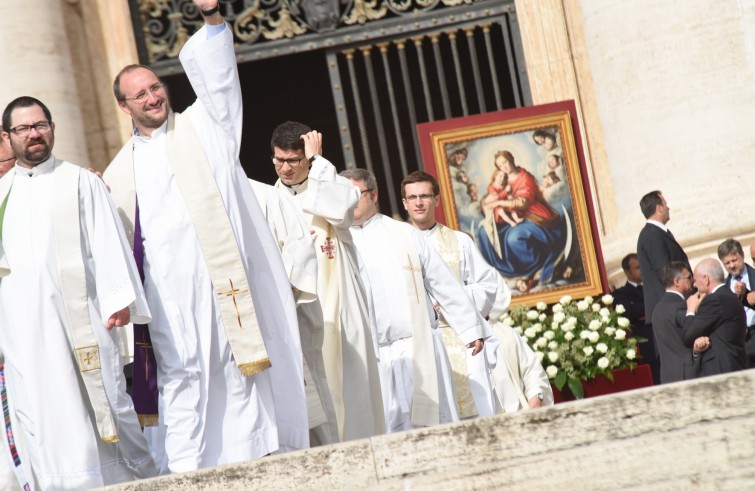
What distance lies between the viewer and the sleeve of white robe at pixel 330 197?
662 cm

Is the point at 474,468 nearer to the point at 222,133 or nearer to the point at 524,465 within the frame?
the point at 524,465

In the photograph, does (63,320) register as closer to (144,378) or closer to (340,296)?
(144,378)

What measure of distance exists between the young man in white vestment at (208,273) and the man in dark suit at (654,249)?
12.6 ft

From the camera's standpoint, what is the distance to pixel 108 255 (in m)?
5.79

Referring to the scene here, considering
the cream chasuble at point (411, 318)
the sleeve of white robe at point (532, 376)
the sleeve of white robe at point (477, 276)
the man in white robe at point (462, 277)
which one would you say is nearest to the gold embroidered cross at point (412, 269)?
the cream chasuble at point (411, 318)

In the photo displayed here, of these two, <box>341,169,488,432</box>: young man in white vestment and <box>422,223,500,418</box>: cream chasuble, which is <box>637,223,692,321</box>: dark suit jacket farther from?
<box>341,169,488,432</box>: young man in white vestment

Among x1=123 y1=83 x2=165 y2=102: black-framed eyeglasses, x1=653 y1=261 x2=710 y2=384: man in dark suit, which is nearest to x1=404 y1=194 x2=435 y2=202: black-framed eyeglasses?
x1=653 y1=261 x2=710 y2=384: man in dark suit

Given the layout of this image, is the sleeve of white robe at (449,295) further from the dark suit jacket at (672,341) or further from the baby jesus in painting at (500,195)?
the baby jesus in painting at (500,195)

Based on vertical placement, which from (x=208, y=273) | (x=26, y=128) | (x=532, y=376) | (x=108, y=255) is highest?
(x=26, y=128)

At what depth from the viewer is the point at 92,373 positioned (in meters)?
5.84

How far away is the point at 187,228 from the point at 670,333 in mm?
3511

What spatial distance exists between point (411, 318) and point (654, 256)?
2.37 metres

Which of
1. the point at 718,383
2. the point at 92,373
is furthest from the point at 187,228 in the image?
the point at 718,383

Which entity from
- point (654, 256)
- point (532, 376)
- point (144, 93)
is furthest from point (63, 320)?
point (654, 256)
